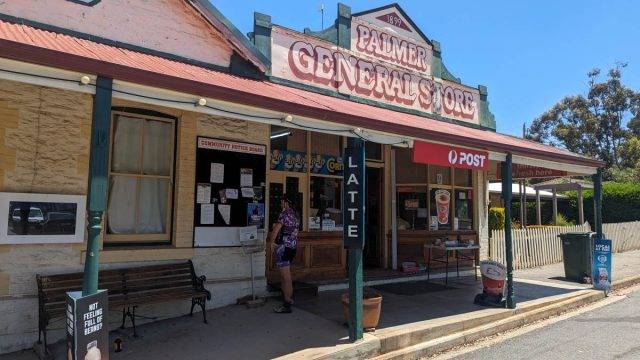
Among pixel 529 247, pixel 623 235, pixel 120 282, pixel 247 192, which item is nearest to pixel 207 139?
pixel 247 192

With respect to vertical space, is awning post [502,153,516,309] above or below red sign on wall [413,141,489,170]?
below

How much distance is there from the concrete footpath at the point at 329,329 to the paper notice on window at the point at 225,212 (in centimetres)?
126

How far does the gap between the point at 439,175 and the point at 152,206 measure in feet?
21.8

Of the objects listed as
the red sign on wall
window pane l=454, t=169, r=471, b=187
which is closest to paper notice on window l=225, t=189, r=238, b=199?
the red sign on wall

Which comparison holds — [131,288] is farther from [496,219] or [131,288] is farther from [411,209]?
[496,219]

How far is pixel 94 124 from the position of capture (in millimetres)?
3939

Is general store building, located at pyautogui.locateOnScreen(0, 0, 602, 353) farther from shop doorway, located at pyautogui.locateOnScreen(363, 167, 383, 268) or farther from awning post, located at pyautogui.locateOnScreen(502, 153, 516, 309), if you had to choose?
awning post, located at pyautogui.locateOnScreen(502, 153, 516, 309)

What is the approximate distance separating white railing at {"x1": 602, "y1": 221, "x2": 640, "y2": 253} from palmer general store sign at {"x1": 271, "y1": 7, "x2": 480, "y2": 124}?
748 cm

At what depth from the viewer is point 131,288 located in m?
6.06

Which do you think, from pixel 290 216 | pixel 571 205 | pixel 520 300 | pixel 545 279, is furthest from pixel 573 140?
pixel 290 216

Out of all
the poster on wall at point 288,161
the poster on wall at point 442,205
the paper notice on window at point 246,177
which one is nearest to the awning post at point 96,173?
the paper notice on window at point 246,177

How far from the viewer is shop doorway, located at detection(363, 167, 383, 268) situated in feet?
34.5

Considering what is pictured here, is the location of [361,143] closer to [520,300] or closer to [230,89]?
[230,89]

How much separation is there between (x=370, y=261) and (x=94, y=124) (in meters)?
7.55
